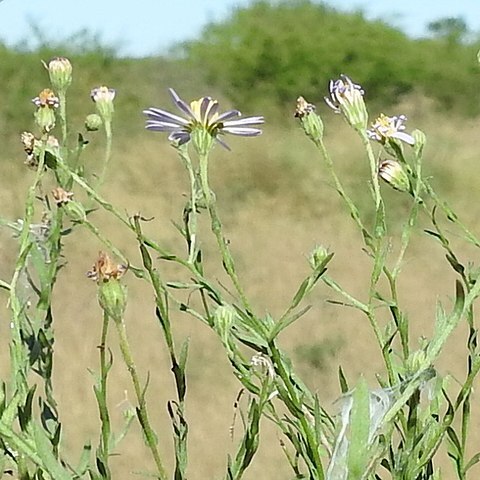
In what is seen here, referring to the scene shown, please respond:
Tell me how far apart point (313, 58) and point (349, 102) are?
9.62 m

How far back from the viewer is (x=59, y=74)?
2.13ft

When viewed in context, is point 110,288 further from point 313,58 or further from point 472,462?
point 313,58

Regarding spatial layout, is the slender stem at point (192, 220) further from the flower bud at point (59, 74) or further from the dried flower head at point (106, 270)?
the flower bud at point (59, 74)

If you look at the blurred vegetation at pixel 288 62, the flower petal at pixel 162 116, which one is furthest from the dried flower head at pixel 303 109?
the blurred vegetation at pixel 288 62

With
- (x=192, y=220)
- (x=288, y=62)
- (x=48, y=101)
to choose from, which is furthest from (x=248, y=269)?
(x=288, y=62)

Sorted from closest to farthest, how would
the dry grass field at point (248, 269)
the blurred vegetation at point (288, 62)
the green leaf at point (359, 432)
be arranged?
the green leaf at point (359, 432) < the dry grass field at point (248, 269) < the blurred vegetation at point (288, 62)

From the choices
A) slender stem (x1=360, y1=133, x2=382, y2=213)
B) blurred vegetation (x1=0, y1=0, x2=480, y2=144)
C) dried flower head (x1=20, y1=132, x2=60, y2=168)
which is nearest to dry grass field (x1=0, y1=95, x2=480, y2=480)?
slender stem (x1=360, y1=133, x2=382, y2=213)

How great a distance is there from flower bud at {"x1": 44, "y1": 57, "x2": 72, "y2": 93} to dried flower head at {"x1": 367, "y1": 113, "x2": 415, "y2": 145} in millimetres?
187

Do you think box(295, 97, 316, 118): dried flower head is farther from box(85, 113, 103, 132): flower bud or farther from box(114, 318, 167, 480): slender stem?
box(114, 318, 167, 480): slender stem

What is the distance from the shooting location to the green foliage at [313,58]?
9.82 m

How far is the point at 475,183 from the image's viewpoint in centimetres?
664

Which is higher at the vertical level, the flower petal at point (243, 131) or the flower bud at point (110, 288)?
the flower petal at point (243, 131)

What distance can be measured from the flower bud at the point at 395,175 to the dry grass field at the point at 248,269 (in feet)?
0.11

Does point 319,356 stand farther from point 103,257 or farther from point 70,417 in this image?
point 103,257
